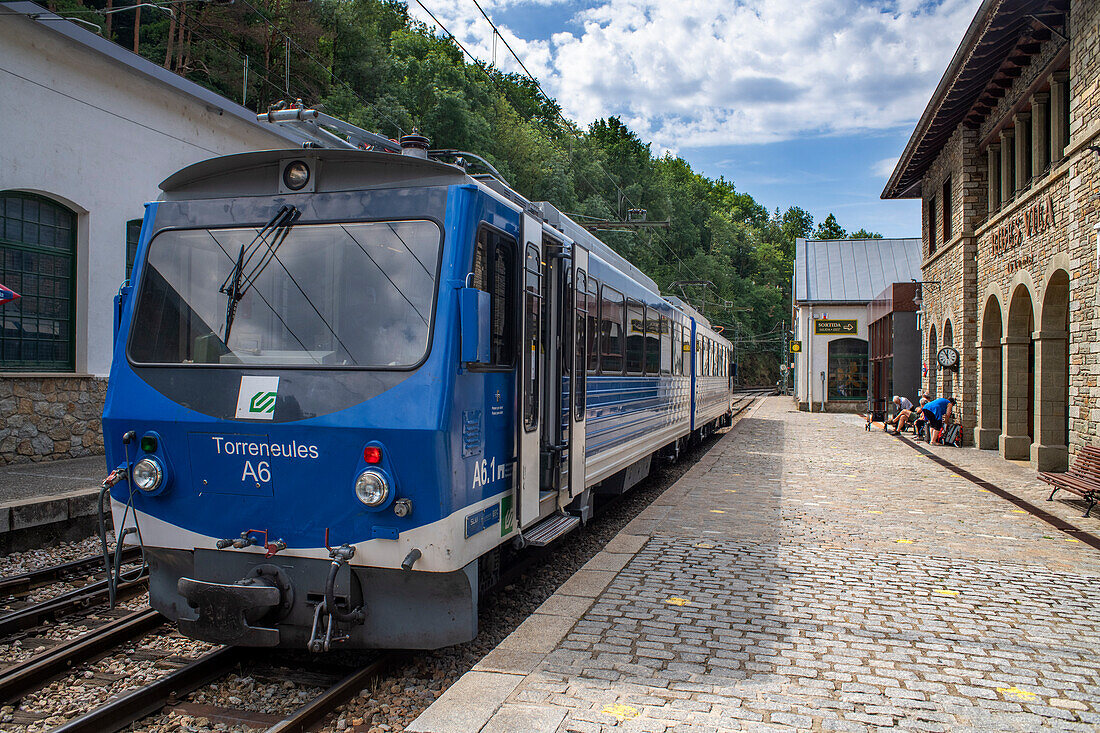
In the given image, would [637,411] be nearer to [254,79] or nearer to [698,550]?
[698,550]

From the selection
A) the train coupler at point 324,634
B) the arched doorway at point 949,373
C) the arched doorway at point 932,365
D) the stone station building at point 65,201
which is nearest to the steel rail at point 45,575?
the train coupler at point 324,634

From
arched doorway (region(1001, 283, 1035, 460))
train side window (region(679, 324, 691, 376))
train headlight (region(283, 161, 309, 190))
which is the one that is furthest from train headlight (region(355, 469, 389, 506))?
arched doorway (region(1001, 283, 1035, 460))

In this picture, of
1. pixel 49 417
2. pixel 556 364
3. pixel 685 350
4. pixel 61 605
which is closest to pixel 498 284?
pixel 556 364

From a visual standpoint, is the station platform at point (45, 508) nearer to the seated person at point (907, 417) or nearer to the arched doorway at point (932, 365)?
the seated person at point (907, 417)

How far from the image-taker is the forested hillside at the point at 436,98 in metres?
27.8

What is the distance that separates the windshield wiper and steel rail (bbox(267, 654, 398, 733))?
81.1 inches

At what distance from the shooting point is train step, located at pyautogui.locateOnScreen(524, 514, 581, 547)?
19.2 feet

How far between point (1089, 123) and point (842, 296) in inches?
1234

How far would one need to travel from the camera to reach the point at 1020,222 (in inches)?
613

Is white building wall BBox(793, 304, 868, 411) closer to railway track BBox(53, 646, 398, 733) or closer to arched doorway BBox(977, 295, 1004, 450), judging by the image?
arched doorway BBox(977, 295, 1004, 450)

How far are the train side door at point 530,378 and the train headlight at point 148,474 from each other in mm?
2176

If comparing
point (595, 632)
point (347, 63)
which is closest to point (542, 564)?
point (595, 632)

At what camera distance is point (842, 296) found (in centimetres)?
4234

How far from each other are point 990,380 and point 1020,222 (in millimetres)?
4303
